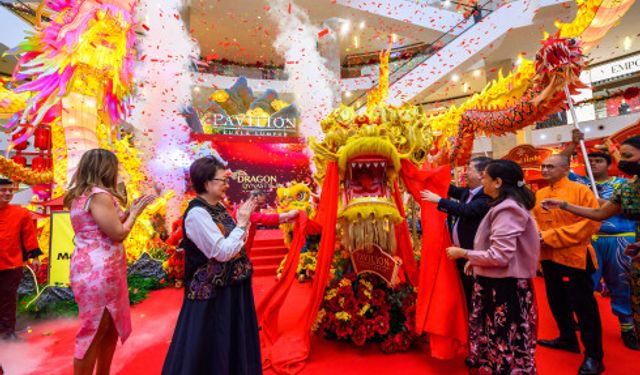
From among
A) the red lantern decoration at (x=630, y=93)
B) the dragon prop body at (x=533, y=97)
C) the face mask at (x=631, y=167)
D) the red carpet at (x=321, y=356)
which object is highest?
the red lantern decoration at (x=630, y=93)

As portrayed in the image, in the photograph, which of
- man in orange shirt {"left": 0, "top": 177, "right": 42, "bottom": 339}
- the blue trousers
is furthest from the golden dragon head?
man in orange shirt {"left": 0, "top": 177, "right": 42, "bottom": 339}

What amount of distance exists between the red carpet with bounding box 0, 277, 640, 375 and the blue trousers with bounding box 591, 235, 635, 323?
0.25 meters

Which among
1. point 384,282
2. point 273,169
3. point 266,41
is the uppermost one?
point 266,41

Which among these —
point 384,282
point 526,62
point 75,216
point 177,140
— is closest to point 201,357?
point 75,216

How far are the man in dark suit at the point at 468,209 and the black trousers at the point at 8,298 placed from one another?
143 inches

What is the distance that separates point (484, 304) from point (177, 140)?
805 cm

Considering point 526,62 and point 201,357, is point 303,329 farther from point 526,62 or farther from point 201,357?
point 526,62

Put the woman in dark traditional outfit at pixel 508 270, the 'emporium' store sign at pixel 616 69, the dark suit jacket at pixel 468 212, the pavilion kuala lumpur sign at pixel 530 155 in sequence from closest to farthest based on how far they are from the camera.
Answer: the woman in dark traditional outfit at pixel 508 270
the dark suit jacket at pixel 468 212
the pavilion kuala lumpur sign at pixel 530 155
the 'emporium' store sign at pixel 616 69

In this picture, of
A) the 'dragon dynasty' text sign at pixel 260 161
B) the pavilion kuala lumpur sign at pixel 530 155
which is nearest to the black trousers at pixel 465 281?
the pavilion kuala lumpur sign at pixel 530 155

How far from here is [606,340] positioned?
255 centimetres

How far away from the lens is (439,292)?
2180mm

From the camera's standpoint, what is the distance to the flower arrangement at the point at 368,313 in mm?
2447

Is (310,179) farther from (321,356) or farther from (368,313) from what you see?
(321,356)

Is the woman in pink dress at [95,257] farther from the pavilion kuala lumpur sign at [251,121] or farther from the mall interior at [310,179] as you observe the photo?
the pavilion kuala lumpur sign at [251,121]
